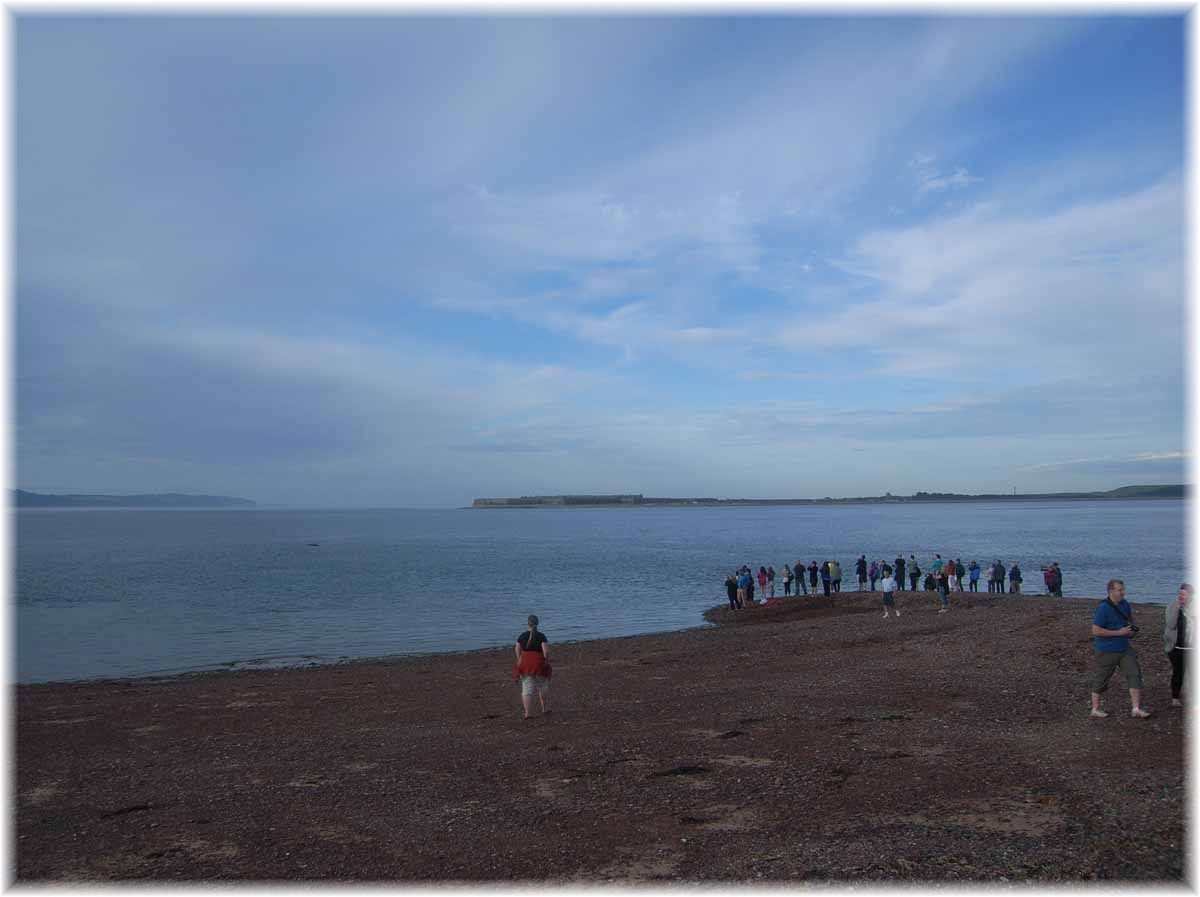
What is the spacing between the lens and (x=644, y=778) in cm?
1042

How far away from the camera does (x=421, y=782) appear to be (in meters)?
10.9

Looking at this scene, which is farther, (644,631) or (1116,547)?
(1116,547)

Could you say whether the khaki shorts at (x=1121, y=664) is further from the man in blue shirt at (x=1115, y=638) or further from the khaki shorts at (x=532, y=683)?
the khaki shorts at (x=532, y=683)

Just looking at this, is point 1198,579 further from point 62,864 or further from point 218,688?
Answer: point 218,688

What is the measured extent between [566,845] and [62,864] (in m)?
4.99

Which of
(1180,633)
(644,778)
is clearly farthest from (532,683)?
(1180,633)

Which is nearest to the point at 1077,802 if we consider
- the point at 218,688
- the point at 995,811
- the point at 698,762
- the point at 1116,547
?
the point at 995,811

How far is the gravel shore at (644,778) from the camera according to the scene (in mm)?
7680

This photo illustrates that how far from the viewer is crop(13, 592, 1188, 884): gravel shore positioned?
302 inches

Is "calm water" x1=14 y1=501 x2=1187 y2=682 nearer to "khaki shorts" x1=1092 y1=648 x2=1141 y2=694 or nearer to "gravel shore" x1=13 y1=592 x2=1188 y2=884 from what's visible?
"gravel shore" x1=13 y1=592 x2=1188 y2=884

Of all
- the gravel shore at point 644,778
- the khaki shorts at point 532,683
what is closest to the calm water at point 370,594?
the gravel shore at point 644,778

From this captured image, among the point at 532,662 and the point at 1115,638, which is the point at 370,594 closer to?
the point at 532,662

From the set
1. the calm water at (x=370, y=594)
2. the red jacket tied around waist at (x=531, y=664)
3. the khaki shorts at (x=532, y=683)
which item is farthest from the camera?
the calm water at (x=370, y=594)

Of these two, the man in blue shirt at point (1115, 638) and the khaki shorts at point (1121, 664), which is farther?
the khaki shorts at point (1121, 664)
